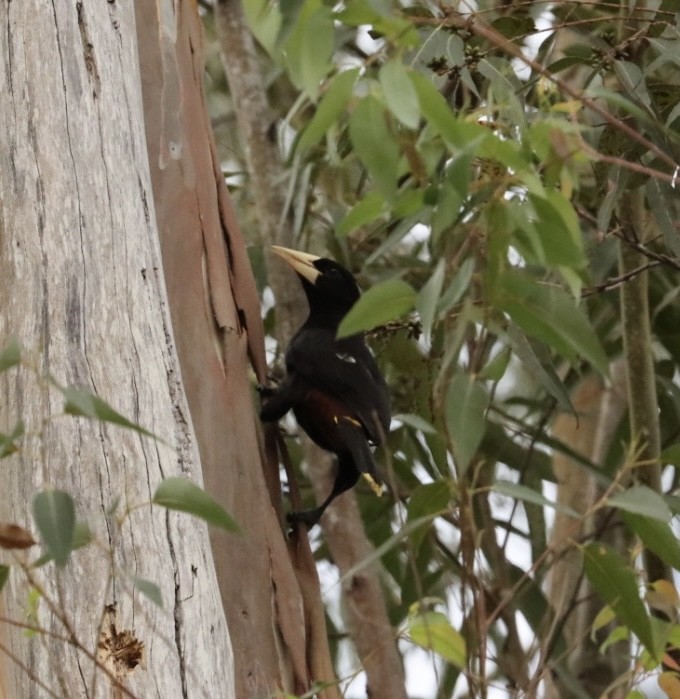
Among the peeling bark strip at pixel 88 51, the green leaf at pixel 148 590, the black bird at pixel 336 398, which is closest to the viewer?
the green leaf at pixel 148 590

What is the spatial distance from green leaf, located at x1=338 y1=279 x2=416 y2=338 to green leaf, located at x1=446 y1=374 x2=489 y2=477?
10cm

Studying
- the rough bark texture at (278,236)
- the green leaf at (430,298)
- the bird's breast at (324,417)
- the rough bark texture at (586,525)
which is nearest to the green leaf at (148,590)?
the green leaf at (430,298)

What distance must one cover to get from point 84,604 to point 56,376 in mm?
272

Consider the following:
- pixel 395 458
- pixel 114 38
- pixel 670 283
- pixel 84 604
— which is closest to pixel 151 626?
pixel 84 604

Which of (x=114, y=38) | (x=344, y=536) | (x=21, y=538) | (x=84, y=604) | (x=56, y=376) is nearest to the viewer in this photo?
(x=21, y=538)

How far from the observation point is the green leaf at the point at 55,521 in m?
1.07

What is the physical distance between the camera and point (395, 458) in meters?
3.21

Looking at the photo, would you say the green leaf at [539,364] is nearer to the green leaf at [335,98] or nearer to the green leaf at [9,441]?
the green leaf at [335,98]

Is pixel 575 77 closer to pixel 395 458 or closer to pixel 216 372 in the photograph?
pixel 395 458

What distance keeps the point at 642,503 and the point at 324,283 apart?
5.36ft

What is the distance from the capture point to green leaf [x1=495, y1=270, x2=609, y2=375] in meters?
1.27

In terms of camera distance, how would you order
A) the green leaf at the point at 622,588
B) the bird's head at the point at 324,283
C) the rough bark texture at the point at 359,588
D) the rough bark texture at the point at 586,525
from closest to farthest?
the green leaf at the point at 622,588
the rough bark texture at the point at 359,588
the bird's head at the point at 324,283
the rough bark texture at the point at 586,525

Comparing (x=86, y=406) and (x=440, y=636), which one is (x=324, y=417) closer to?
(x=440, y=636)

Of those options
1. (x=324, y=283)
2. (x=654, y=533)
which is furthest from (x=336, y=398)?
(x=654, y=533)
